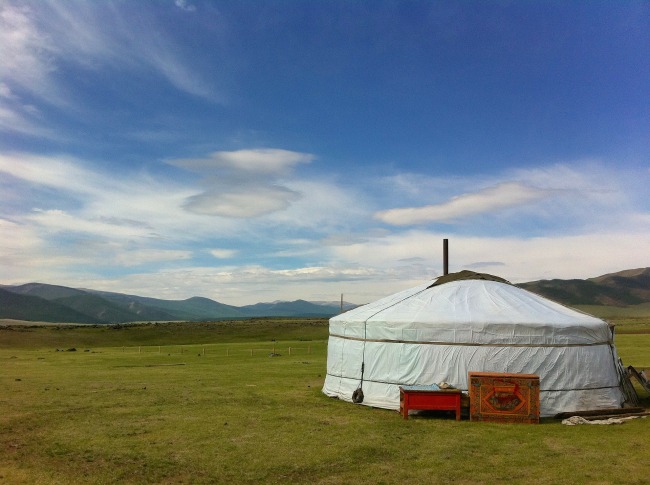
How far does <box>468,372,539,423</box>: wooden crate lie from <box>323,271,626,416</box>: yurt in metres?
0.77

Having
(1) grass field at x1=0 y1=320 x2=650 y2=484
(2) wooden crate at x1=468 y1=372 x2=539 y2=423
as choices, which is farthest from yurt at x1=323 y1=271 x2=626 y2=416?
(1) grass field at x1=0 y1=320 x2=650 y2=484

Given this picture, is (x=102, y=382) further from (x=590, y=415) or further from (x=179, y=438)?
(x=590, y=415)

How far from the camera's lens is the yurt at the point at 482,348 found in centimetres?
1301

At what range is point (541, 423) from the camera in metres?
12.3

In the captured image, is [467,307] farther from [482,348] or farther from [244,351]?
[244,351]

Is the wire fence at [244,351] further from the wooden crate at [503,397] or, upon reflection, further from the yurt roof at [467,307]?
the wooden crate at [503,397]

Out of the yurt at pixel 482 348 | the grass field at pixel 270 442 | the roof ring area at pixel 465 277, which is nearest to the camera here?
the grass field at pixel 270 442

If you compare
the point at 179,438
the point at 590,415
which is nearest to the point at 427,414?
the point at 590,415

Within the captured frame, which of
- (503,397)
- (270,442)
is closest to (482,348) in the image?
(503,397)

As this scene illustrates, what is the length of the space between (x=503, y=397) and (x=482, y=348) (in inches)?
52.0

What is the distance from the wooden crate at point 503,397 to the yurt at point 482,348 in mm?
773

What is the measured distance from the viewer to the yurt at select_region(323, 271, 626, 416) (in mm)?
13008

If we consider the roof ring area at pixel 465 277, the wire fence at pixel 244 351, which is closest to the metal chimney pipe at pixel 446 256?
the roof ring area at pixel 465 277

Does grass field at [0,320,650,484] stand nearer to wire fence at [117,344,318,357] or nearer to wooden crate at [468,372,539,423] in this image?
wooden crate at [468,372,539,423]
